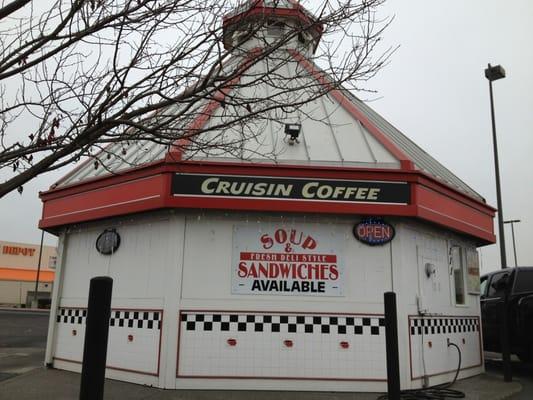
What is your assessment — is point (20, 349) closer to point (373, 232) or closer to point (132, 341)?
point (132, 341)

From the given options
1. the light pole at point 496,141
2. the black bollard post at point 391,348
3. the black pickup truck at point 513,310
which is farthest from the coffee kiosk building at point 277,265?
the light pole at point 496,141

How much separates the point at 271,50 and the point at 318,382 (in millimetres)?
4800

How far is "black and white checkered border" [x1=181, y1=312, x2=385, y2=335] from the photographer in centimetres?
718

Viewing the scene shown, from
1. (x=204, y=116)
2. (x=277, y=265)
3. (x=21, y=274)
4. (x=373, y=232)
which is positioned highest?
(x=204, y=116)

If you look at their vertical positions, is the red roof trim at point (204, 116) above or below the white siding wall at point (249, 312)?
above

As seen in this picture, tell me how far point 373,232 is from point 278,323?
203cm

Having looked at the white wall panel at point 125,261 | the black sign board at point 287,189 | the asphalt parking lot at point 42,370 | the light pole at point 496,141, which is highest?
the light pole at point 496,141

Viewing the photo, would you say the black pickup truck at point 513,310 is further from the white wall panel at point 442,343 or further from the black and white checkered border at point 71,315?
the black and white checkered border at point 71,315

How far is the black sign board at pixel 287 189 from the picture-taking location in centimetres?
729

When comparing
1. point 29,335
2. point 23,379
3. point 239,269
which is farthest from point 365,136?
point 29,335

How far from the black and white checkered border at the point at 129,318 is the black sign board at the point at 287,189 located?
194 cm

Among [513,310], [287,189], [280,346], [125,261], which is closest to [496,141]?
[513,310]

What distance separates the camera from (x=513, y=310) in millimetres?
9172

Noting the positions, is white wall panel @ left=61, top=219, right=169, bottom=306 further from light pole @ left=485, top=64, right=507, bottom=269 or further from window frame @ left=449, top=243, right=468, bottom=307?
light pole @ left=485, top=64, right=507, bottom=269
